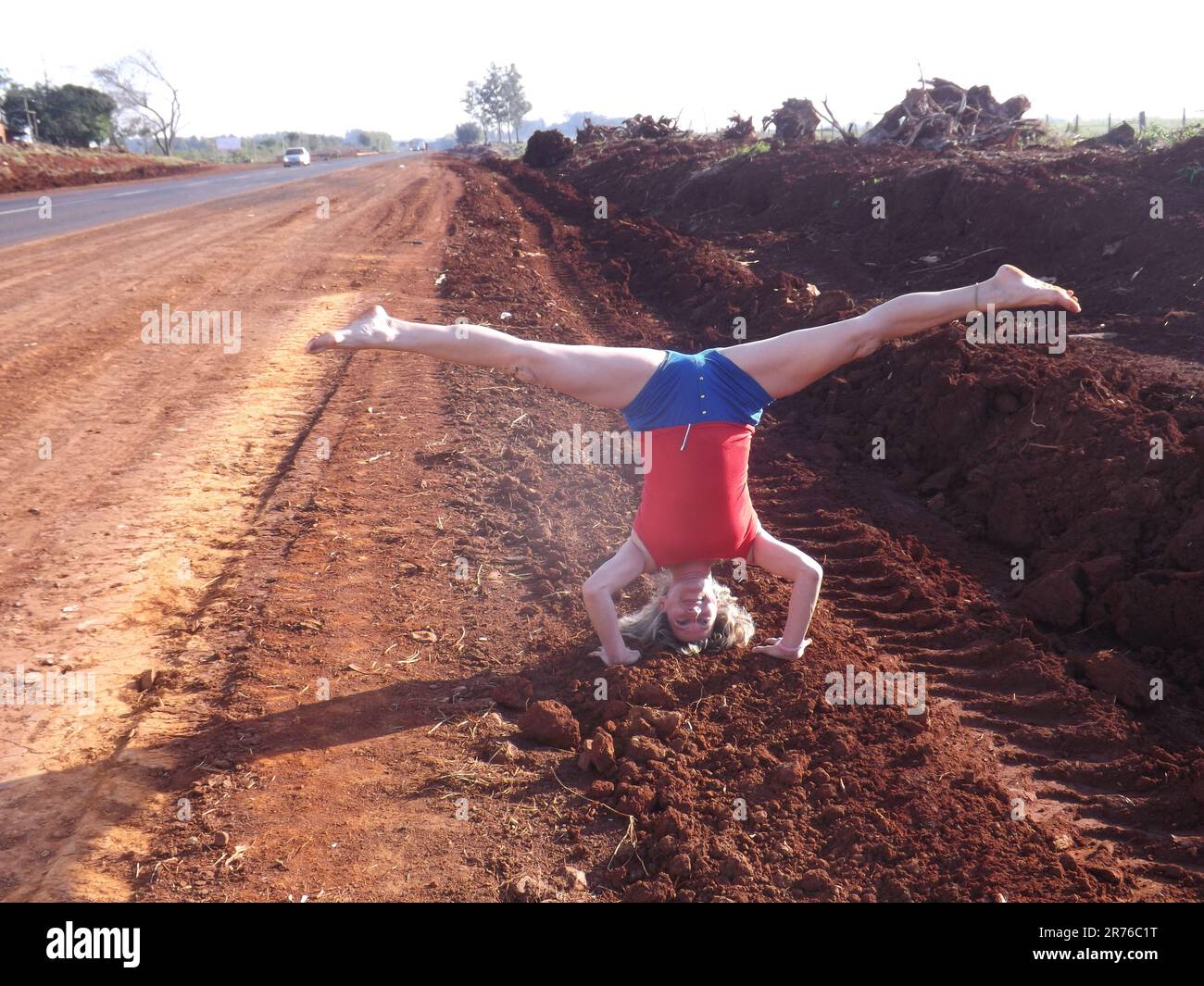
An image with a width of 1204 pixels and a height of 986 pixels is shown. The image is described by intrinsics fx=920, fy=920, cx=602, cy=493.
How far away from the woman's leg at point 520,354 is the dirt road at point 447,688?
1303mm

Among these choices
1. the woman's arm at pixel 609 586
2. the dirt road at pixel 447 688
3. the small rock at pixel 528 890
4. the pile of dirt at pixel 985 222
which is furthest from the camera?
the pile of dirt at pixel 985 222

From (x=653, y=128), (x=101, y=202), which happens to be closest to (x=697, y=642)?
(x=101, y=202)

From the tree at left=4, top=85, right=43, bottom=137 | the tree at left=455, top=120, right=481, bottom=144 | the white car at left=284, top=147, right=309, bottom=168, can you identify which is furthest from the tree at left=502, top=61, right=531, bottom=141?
the tree at left=4, top=85, right=43, bottom=137

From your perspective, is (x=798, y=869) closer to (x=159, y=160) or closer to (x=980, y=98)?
(x=980, y=98)

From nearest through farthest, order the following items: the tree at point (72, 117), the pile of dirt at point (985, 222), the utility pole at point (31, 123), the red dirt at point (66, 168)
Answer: the pile of dirt at point (985, 222) < the red dirt at point (66, 168) < the utility pole at point (31, 123) < the tree at point (72, 117)

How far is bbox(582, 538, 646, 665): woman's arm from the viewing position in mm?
3998

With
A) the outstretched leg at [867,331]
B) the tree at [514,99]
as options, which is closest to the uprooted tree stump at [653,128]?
the outstretched leg at [867,331]

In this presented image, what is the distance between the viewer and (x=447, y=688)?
13.7 ft

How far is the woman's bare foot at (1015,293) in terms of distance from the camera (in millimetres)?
3852

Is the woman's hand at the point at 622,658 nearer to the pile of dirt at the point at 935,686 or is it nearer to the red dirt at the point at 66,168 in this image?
the pile of dirt at the point at 935,686

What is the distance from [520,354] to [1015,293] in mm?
2105

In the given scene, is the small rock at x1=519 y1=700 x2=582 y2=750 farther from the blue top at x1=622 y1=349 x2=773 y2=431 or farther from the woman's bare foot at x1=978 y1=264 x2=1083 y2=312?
the woman's bare foot at x1=978 y1=264 x2=1083 y2=312

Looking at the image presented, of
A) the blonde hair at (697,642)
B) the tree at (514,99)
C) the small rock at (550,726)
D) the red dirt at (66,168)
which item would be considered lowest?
the small rock at (550,726)

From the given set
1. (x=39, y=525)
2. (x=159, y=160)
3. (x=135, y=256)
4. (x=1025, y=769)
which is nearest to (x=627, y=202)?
(x=135, y=256)
